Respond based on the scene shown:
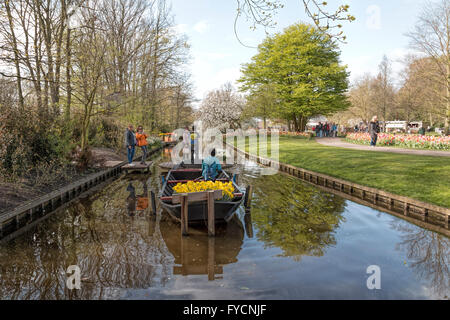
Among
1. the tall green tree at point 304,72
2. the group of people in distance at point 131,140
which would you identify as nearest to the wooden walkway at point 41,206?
the group of people in distance at point 131,140

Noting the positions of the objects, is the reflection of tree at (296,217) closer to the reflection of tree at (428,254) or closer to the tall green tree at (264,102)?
the reflection of tree at (428,254)

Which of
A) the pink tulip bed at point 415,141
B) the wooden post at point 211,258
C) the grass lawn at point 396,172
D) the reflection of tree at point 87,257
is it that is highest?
the pink tulip bed at point 415,141

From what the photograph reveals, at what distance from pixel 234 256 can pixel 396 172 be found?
8213mm

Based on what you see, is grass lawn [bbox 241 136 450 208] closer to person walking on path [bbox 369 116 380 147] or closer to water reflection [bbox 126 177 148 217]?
person walking on path [bbox 369 116 380 147]

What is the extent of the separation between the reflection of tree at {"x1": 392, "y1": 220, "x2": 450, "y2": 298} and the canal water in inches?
0.8

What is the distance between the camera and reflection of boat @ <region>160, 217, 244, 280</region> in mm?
5461

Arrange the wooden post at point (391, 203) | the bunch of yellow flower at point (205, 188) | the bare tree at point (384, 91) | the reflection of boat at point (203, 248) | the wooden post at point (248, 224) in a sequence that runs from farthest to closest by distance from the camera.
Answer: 1. the bare tree at point (384, 91)
2. the wooden post at point (391, 203)
3. the bunch of yellow flower at point (205, 188)
4. the wooden post at point (248, 224)
5. the reflection of boat at point (203, 248)

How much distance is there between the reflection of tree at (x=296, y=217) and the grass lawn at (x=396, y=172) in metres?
1.66

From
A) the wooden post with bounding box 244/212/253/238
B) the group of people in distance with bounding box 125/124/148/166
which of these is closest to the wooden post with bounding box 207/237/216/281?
the wooden post with bounding box 244/212/253/238

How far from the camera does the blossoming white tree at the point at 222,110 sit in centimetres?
5050

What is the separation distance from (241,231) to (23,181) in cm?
723

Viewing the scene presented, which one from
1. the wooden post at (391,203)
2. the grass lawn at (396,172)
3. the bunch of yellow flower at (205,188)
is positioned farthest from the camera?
the wooden post at (391,203)

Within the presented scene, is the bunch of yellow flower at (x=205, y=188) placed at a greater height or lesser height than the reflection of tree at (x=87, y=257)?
greater

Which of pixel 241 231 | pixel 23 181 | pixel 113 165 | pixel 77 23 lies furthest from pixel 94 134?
pixel 241 231
